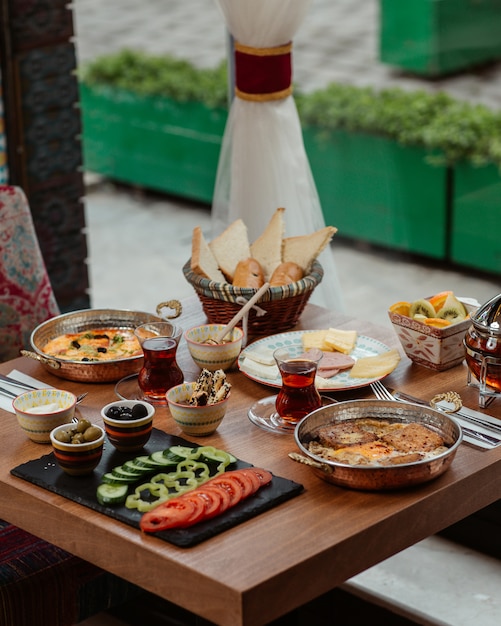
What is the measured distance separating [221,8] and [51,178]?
95 cm

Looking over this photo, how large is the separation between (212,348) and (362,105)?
177 cm

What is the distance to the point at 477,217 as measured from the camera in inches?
148

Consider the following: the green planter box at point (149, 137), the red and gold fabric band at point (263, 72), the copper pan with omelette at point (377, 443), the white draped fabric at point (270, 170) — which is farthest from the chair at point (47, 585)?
the green planter box at point (149, 137)

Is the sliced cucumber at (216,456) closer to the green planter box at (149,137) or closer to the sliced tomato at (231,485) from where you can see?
the sliced tomato at (231,485)

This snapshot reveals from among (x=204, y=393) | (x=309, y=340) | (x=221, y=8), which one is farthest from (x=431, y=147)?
(x=204, y=393)

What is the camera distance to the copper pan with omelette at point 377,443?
1.81m

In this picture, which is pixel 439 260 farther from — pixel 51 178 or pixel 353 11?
pixel 51 178

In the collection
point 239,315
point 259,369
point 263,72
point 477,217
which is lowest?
point 477,217

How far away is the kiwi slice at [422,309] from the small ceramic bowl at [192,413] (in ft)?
1.78

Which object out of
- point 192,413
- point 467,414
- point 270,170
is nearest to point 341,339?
point 467,414

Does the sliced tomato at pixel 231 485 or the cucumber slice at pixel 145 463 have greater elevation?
the sliced tomato at pixel 231 485

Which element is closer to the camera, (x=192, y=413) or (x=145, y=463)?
(x=145, y=463)

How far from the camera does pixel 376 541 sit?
5.75 feet

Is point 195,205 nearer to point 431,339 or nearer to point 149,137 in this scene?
point 149,137
